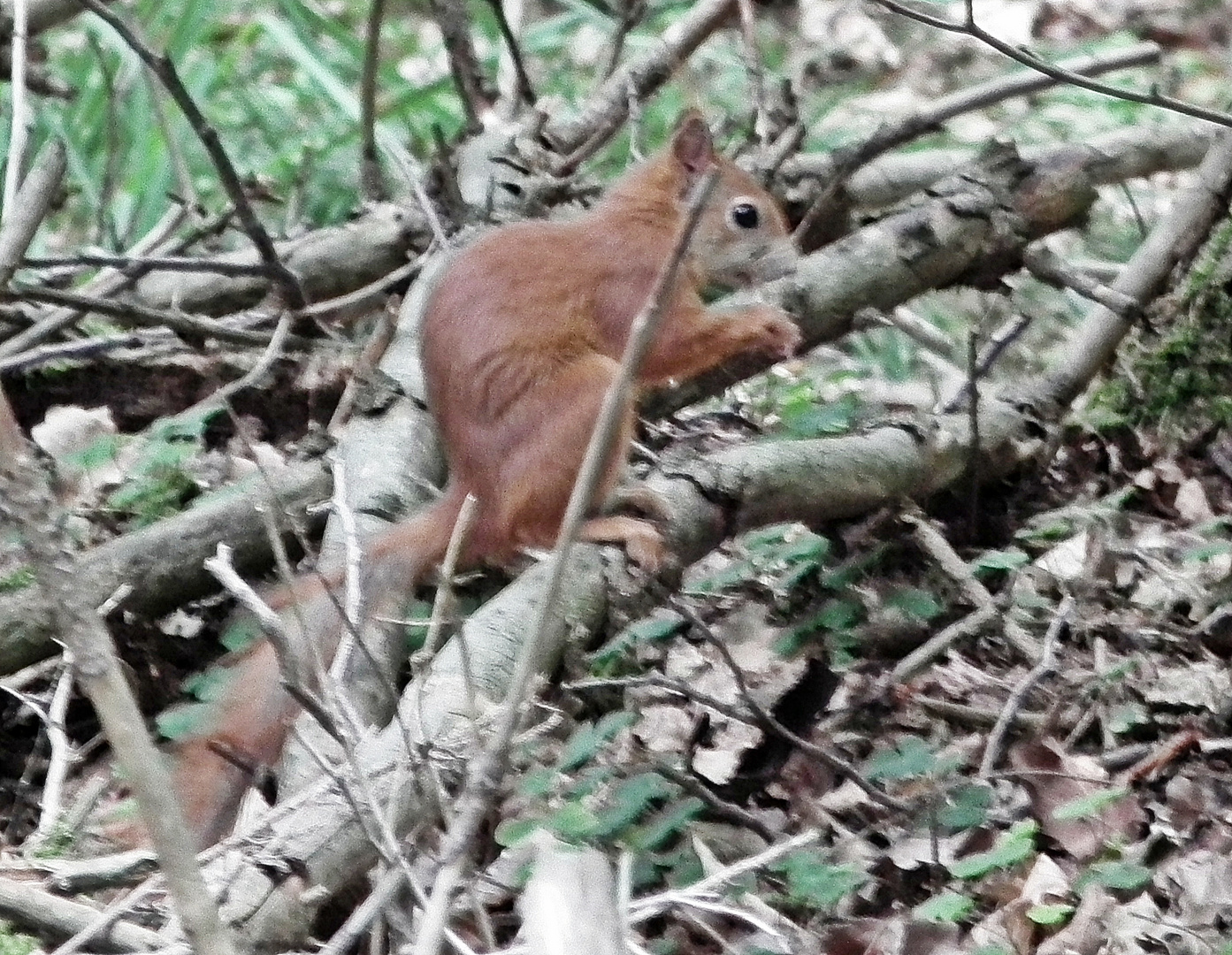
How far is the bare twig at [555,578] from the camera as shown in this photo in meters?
0.94

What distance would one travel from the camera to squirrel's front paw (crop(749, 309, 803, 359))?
2.90m

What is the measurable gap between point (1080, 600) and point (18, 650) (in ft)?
6.08

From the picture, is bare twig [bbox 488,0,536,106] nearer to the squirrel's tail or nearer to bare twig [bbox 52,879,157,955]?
the squirrel's tail

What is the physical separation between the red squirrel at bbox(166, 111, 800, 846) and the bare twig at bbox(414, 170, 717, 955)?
88 centimetres

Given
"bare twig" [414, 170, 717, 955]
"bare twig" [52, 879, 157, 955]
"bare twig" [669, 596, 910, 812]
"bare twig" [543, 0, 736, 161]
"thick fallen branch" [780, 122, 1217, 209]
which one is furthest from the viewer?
"bare twig" [543, 0, 736, 161]

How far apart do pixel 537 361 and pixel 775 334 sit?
50 cm

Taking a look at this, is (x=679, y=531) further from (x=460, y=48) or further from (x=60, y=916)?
(x=460, y=48)

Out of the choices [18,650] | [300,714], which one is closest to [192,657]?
[18,650]

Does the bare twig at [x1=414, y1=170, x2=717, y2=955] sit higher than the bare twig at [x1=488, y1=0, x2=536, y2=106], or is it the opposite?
the bare twig at [x1=414, y1=170, x2=717, y2=955]

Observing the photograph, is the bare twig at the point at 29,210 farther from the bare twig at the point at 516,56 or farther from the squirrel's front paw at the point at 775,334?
the bare twig at the point at 516,56

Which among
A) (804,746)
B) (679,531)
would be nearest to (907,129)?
(679,531)

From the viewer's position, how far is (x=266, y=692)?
1993 mm

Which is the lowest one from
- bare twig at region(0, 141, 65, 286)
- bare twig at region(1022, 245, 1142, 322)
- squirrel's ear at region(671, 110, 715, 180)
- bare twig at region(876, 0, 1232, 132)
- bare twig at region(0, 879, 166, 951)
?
bare twig at region(1022, 245, 1142, 322)

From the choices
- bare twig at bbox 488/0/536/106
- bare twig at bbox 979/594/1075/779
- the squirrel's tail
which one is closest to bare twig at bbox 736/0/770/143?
bare twig at bbox 488/0/536/106
